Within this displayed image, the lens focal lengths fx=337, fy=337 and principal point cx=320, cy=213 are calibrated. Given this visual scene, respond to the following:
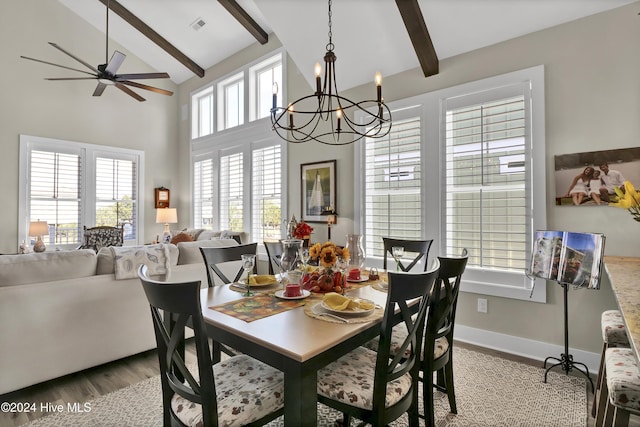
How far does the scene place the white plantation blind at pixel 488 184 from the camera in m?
3.01

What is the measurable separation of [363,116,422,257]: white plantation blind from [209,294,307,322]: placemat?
7.28 feet

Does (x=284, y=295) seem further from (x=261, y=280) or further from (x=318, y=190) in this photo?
(x=318, y=190)

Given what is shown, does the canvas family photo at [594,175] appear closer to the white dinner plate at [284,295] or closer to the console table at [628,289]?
the console table at [628,289]

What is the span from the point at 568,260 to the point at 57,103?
730 cm

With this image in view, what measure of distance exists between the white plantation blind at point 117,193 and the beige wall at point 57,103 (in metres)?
0.26

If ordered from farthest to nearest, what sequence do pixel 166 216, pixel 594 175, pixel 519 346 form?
pixel 166 216 < pixel 519 346 < pixel 594 175

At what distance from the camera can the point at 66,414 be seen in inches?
85.3

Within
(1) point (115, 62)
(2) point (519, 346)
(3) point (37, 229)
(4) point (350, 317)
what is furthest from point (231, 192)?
(4) point (350, 317)

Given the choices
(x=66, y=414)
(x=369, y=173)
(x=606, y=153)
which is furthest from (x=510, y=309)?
(x=66, y=414)

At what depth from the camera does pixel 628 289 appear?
156 centimetres

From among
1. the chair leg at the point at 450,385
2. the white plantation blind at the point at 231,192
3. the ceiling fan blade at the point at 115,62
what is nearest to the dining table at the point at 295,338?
the chair leg at the point at 450,385

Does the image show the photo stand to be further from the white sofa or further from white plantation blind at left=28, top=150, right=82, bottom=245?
white plantation blind at left=28, top=150, right=82, bottom=245

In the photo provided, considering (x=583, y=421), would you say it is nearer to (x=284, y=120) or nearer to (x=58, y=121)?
(x=284, y=120)

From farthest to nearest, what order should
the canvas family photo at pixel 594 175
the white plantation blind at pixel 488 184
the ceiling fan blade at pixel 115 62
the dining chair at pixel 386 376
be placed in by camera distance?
the ceiling fan blade at pixel 115 62, the white plantation blind at pixel 488 184, the canvas family photo at pixel 594 175, the dining chair at pixel 386 376
